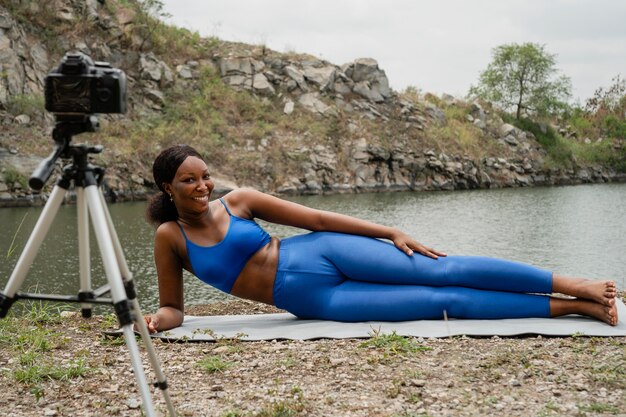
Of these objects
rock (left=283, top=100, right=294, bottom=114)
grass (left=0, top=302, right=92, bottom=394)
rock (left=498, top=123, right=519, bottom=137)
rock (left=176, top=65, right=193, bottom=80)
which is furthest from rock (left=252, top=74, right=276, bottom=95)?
grass (left=0, top=302, right=92, bottom=394)

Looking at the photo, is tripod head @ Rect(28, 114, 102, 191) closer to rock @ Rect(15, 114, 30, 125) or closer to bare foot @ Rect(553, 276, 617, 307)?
bare foot @ Rect(553, 276, 617, 307)

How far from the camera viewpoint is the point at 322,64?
28.4 m

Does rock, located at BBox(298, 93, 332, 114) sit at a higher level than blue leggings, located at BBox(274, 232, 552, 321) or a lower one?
higher

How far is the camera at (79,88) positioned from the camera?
251cm

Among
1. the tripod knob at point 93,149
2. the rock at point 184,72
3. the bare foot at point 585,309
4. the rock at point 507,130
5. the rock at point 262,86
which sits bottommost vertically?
the bare foot at point 585,309

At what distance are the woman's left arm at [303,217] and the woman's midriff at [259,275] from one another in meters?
0.23

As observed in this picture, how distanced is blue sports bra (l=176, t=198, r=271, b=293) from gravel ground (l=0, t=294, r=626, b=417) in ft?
1.44

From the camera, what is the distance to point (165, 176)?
4.18 m

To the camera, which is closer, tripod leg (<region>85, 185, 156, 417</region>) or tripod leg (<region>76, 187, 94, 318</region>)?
tripod leg (<region>85, 185, 156, 417</region>)

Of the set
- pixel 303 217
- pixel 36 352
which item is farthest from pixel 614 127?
pixel 36 352

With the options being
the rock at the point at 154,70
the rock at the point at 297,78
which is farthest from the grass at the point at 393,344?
the rock at the point at 297,78

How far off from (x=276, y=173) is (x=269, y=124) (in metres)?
3.23

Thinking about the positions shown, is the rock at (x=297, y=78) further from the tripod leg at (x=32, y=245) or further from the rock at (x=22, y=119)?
the tripod leg at (x=32, y=245)

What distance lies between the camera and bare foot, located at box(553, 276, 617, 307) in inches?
160
